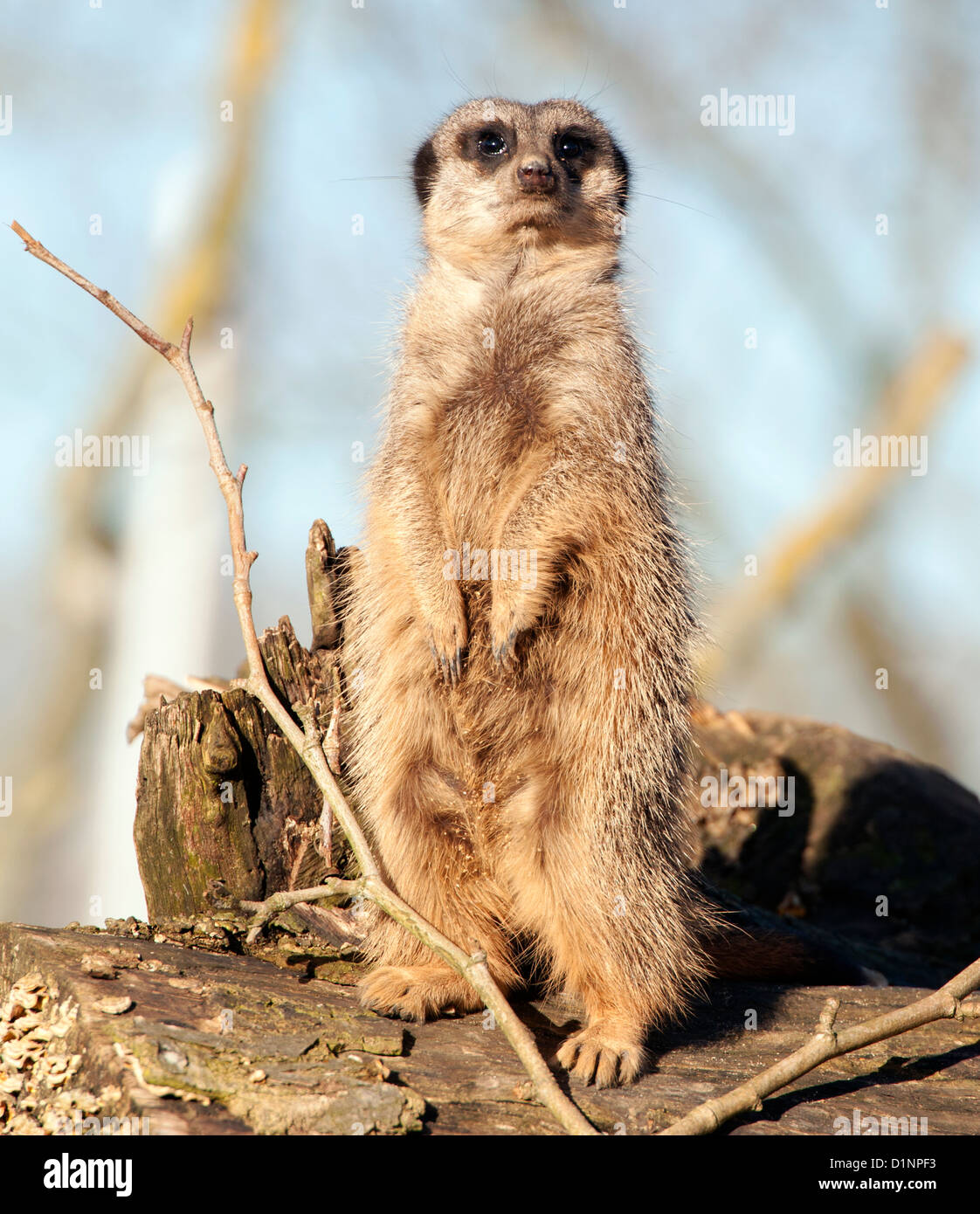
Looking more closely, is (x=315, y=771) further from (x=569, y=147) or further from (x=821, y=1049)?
(x=569, y=147)

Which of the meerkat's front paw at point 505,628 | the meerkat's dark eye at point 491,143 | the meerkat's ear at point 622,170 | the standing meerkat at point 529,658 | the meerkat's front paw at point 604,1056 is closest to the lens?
the meerkat's front paw at point 604,1056

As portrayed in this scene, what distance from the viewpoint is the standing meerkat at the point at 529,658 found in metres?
3.11

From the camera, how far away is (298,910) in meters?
3.53

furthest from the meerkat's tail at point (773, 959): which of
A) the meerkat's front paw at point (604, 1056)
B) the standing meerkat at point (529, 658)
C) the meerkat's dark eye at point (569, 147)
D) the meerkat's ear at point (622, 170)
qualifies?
the meerkat's dark eye at point (569, 147)

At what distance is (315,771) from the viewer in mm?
3059

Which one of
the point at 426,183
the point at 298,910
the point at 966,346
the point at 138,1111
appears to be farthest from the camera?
the point at 966,346

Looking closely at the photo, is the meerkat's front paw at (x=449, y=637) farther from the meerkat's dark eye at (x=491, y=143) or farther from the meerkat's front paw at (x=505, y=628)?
the meerkat's dark eye at (x=491, y=143)

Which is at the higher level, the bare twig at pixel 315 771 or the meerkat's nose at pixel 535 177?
the meerkat's nose at pixel 535 177

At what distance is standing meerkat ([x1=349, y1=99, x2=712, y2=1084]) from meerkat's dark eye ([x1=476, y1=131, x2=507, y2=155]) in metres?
0.41

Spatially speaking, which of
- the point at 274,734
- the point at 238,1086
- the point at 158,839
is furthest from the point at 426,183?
the point at 238,1086

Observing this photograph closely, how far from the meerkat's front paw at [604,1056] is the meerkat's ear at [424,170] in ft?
10.7

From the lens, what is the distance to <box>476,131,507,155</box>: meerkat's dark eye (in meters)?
4.23
